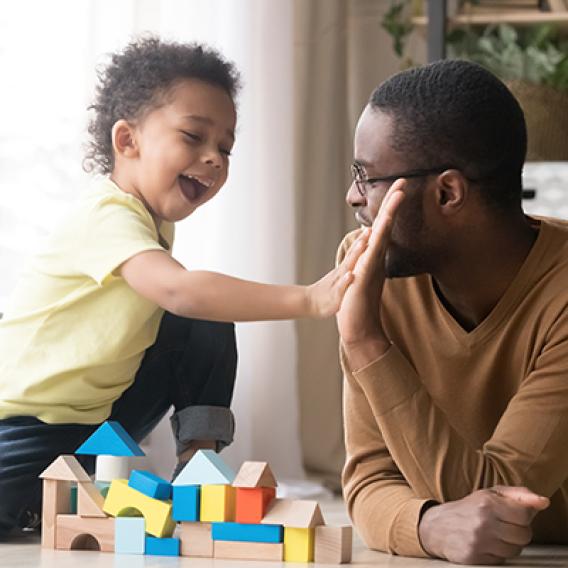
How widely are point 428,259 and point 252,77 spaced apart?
4.92 feet

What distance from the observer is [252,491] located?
4.98 feet

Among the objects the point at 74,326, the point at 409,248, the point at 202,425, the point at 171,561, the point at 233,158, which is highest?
the point at 233,158

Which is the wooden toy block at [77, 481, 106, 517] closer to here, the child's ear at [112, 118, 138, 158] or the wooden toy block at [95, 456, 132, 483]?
the wooden toy block at [95, 456, 132, 483]

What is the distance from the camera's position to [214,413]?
2.08 metres

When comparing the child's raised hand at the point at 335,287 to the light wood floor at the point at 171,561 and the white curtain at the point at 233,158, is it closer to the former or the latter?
the light wood floor at the point at 171,561

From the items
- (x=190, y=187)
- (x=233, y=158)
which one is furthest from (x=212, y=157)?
(x=233, y=158)

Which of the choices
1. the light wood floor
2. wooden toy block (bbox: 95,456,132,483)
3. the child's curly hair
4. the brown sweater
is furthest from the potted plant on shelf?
wooden toy block (bbox: 95,456,132,483)

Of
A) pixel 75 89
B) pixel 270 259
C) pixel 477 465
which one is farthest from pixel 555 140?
pixel 477 465

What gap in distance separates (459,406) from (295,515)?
293 mm

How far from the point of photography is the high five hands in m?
1.49

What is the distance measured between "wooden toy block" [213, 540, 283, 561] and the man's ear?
48 centimetres

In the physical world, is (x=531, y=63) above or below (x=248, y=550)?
above

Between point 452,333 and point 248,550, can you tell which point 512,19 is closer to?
point 452,333

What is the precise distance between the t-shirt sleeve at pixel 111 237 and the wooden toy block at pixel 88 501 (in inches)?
13.1
